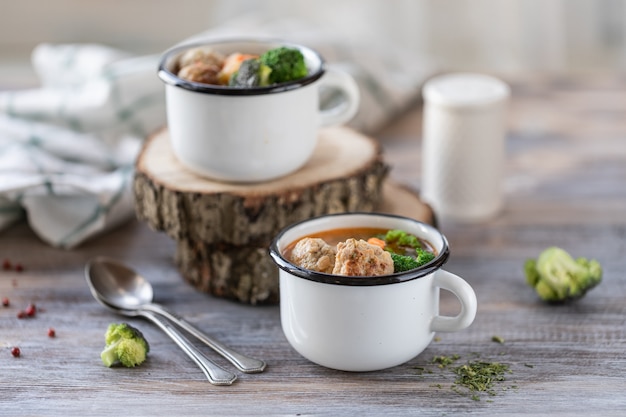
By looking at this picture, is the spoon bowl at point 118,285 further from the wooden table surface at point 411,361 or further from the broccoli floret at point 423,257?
the broccoli floret at point 423,257

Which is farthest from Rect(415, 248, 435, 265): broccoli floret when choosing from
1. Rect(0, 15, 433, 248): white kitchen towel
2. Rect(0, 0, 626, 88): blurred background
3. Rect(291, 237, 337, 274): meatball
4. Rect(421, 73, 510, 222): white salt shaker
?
Rect(0, 0, 626, 88): blurred background

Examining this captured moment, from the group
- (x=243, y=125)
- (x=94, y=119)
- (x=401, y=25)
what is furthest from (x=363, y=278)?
(x=401, y=25)

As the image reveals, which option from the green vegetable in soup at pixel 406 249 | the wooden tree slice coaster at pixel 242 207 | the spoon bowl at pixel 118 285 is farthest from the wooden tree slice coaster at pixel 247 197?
the green vegetable in soup at pixel 406 249

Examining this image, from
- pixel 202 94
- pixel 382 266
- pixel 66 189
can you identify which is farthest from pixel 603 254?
pixel 66 189

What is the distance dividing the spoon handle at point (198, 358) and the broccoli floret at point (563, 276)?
0.68 metres

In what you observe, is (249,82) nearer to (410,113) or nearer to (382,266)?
(382,266)

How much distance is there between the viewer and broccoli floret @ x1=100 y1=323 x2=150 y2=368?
1.61 metres

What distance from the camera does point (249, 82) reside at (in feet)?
5.80

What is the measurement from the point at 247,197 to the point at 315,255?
1.01 ft

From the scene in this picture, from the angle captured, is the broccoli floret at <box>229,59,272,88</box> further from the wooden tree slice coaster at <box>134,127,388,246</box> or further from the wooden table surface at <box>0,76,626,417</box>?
the wooden table surface at <box>0,76,626,417</box>

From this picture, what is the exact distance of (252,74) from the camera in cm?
177

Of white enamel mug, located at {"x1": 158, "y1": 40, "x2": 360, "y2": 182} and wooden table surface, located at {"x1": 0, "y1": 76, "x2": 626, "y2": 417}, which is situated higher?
white enamel mug, located at {"x1": 158, "y1": 40, "x2": 360, "y2": 182}

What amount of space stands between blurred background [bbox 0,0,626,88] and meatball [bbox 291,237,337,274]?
209 centimetres

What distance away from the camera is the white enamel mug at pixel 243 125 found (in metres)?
1.76
